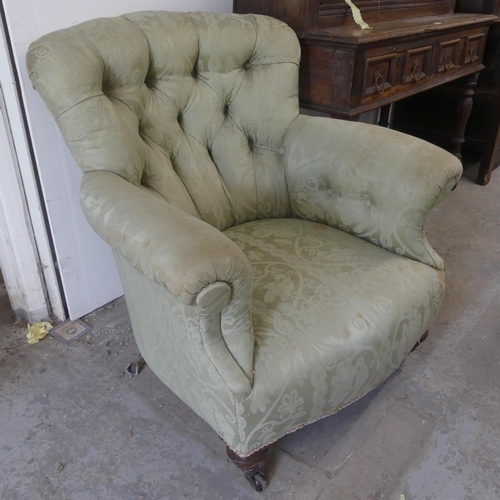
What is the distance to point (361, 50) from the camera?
1.44 metres

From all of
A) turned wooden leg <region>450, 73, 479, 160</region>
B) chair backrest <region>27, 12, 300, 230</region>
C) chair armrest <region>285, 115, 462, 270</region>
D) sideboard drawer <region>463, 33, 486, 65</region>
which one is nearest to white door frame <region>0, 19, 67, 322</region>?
chair backrest <region>27, 12, 300, 230</region>

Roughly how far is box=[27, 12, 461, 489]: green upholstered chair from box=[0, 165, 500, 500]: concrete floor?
0.53 ft

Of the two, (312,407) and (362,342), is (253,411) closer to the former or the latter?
(312,407)

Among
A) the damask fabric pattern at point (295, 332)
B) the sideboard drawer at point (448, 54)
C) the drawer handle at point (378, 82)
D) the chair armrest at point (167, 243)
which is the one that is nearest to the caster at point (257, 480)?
the damask fabric pattern at point (295, 332)

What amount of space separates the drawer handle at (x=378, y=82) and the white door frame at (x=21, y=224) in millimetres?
1036

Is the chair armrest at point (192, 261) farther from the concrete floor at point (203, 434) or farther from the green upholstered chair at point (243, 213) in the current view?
the concrete floor at point (203, 434)

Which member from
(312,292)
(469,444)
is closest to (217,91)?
(312,292)

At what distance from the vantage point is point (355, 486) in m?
1.08

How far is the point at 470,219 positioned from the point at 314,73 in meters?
1.14

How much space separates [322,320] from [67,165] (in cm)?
84

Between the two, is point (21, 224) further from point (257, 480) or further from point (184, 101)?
point (257, 480)

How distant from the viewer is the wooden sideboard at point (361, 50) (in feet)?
4.76

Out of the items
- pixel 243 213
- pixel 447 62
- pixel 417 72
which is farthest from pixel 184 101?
pixel 447 62

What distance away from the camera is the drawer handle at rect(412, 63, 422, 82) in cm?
173
